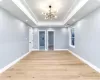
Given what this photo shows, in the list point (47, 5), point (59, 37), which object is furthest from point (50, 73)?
point (59, 37)

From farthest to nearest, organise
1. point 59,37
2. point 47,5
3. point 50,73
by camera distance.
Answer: point 59,37, point 47,5, point 50,73

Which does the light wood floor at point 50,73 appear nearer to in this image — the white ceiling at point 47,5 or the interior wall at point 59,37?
the white ceiling at point 47,5

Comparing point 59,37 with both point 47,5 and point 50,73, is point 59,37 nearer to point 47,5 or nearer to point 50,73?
point 47,5

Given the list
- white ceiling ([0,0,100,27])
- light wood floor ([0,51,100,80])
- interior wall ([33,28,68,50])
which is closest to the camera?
light wood floor ([0,51,100,80])

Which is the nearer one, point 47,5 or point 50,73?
point 50,73

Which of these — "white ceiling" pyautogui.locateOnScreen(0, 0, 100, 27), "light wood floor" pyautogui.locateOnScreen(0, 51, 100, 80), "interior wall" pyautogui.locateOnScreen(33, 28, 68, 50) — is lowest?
"light wood floor" pyautogui.locateOnScreen(0, 51, 100, 80)

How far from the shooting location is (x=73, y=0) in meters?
4.80

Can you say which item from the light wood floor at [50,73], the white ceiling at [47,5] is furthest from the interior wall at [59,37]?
the light wood floor at [50,73]

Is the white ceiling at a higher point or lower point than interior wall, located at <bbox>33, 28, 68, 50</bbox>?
higher

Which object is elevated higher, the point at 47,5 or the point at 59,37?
the point at 47,5

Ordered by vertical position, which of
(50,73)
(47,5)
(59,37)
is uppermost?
(47,5)

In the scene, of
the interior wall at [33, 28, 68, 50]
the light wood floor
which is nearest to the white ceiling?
the light wood floor

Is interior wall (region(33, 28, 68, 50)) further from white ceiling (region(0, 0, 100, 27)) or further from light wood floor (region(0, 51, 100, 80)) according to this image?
light wood floor (region(0, 51, 100, 80))

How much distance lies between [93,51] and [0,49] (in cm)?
376
